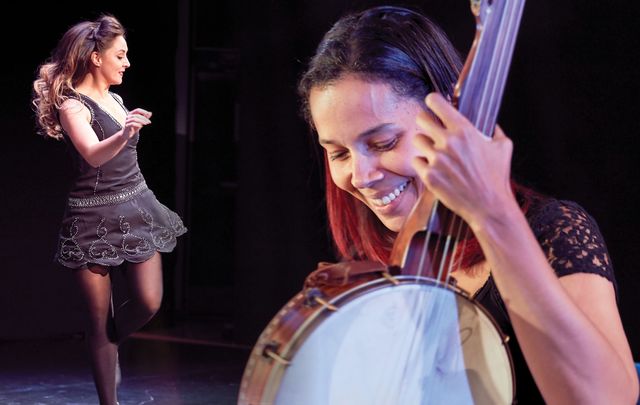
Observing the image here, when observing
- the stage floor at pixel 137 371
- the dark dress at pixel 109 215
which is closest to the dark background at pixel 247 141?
the stage floor at pixel 137 371

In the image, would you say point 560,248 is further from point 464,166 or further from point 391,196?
point 464,166

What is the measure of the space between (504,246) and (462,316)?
0.11 metres

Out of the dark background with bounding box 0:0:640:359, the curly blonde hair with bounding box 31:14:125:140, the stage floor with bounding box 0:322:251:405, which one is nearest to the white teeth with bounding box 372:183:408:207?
the curly blonde hair with bounding box 31:14:125:140

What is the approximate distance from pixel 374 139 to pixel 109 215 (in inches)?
101

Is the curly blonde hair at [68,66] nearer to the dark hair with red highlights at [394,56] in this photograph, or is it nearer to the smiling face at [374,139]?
the dark hair with red highlights at [394,56]

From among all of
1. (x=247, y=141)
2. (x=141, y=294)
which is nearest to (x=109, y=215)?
(x=141, y=294)

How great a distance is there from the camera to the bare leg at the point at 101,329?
11.1 feet

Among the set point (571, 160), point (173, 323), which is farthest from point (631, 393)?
point (173, 323)

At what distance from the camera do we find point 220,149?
6070 mm

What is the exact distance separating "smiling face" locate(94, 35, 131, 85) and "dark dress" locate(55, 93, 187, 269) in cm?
19

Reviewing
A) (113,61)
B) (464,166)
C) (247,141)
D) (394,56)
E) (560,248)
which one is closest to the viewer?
(464,166)

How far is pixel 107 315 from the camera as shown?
340cm

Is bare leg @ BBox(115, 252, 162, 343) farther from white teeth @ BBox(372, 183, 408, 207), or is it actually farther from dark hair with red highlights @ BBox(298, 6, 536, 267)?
white teeth @ BBox(372, 183, 408, 207)

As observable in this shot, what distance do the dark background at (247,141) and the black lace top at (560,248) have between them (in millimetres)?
2836
